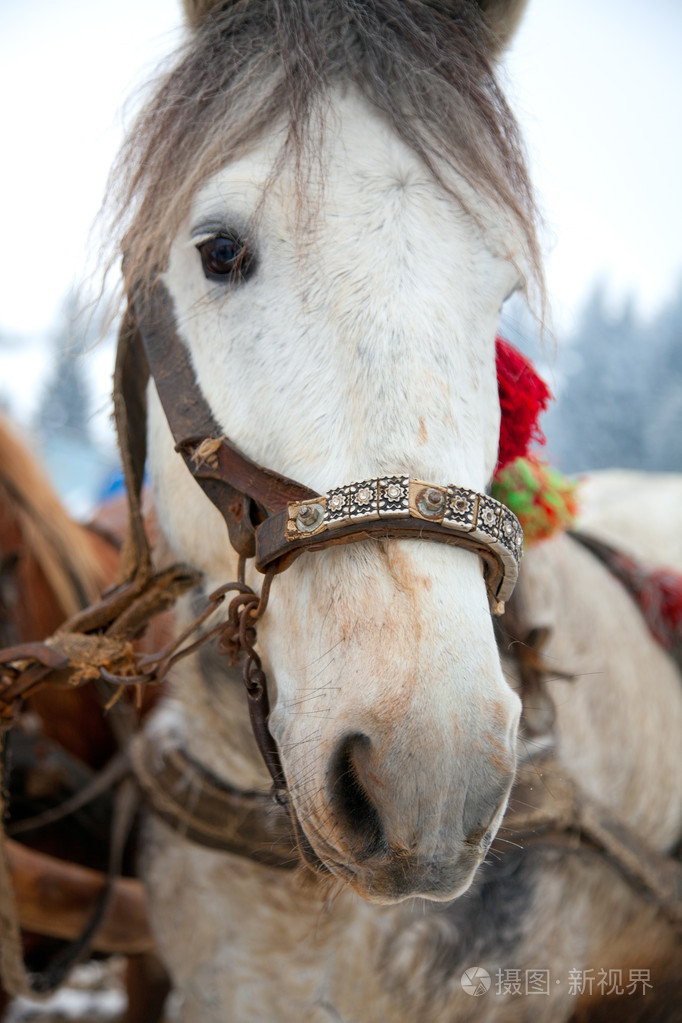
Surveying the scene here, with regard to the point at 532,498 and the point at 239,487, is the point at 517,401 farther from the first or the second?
the point at 239,487

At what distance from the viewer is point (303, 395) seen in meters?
0.95

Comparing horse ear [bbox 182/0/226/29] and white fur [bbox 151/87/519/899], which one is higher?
horse ear [bbox 182/0/226/29]

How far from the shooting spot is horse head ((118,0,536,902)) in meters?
0.81

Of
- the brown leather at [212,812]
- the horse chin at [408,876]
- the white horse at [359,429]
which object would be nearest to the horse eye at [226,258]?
the white horse at [359,429]

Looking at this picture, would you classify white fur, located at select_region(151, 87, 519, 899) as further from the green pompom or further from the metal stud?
the green pompom

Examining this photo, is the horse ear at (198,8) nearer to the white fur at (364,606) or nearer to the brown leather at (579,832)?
the white fur at (364,606)

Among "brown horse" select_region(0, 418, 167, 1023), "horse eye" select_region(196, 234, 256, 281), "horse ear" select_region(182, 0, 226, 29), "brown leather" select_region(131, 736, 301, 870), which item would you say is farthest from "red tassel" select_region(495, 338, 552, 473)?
"brown horse" select_region(0, 418, 167, 1023)

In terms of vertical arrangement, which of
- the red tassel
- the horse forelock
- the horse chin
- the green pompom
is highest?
the horse forelock

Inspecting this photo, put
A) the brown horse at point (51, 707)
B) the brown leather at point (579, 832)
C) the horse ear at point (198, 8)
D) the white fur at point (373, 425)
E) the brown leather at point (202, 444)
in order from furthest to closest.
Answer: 1. the brown horse at point (51, 707)
2. the brown leather at point (579, 832)
3. the horse ear at point (198, 8)
4. the brown leather at point (202, 444)
5. the white fur at point (373, 425)

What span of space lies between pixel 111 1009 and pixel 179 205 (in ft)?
10.8

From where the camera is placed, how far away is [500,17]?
1.23 meters

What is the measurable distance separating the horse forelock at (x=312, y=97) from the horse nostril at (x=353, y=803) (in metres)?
0.72

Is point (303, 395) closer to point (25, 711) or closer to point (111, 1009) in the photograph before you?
point (25, 711)

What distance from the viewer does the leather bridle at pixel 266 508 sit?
33.2 inches
